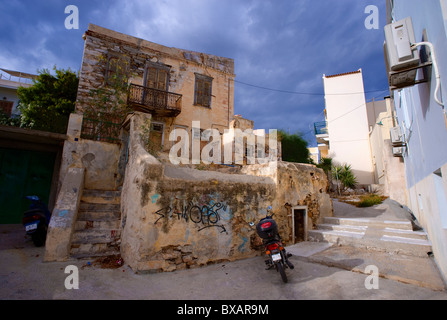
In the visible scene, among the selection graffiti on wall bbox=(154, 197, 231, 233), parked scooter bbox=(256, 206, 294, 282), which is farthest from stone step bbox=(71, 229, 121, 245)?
parked scooter bbox=(256, 206, 294, 282)

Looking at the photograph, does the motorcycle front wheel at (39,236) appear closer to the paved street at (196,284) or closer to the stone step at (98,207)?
the paved street at (196,284)

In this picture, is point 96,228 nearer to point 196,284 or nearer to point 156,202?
point 156,202

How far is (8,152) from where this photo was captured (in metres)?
8.27

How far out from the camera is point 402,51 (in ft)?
9.78

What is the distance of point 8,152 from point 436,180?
39.8 feet

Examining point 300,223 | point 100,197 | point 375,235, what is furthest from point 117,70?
point 375,235

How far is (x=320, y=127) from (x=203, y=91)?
41.3 ft

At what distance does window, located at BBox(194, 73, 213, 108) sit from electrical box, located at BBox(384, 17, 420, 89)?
1182cm

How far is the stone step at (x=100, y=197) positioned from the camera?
19.4ft

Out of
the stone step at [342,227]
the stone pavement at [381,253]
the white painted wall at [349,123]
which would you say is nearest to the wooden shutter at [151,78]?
the stone step at [342,227]

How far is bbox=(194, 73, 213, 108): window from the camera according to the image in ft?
46.9

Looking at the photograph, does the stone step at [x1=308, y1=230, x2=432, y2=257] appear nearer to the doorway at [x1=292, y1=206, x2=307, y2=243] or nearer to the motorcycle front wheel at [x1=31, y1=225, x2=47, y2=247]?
the doorway at [x1=292, y1=206, x2=307, y2=243]
